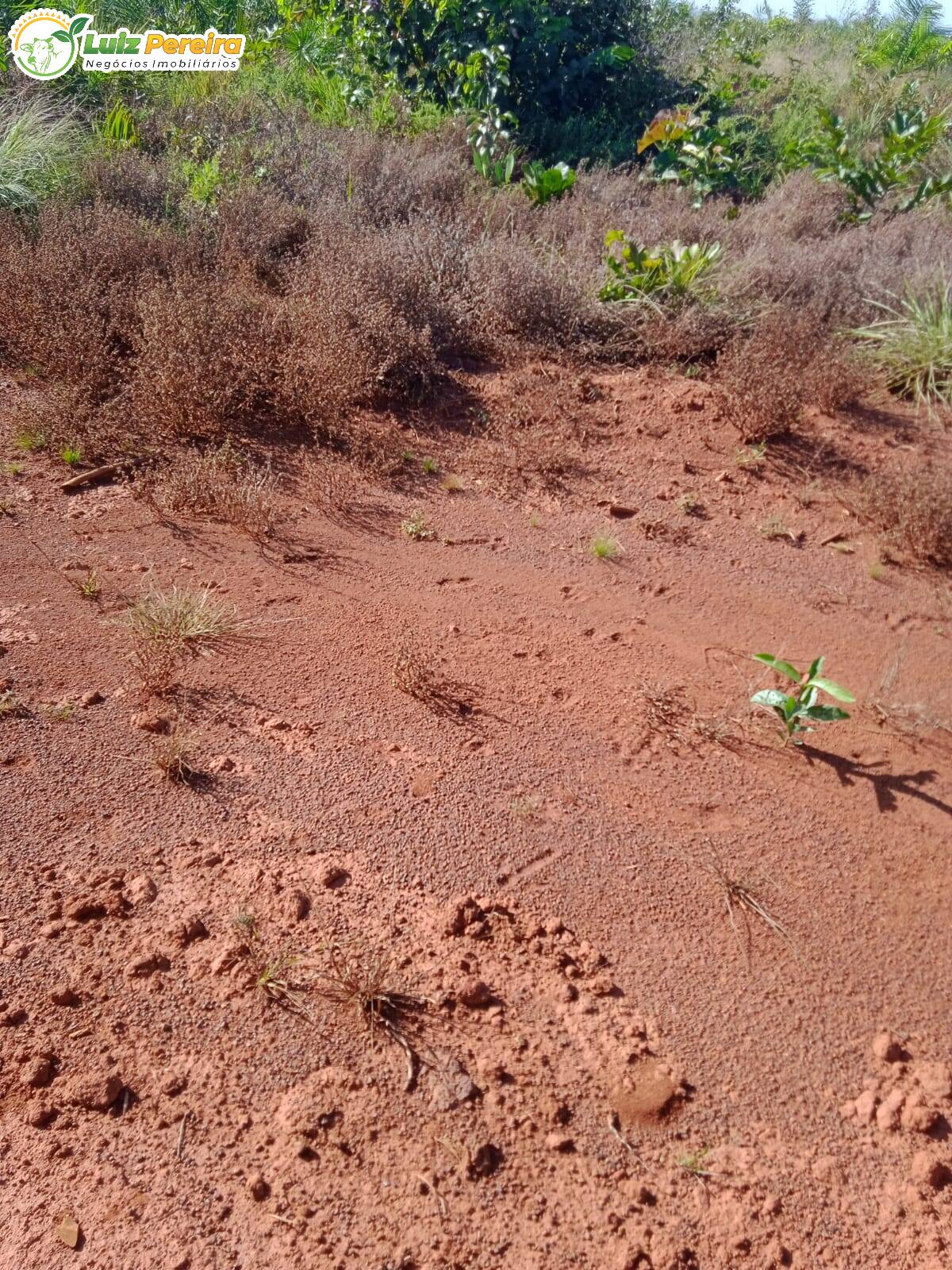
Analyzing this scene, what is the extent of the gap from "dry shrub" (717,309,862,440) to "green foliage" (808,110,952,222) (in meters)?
2.47

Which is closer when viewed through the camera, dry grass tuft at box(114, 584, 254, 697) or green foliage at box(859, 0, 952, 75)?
dry grass tuft at box(114, 584, 254, 697)

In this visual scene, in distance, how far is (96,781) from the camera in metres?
2.82

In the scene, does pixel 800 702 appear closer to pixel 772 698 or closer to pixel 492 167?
pixel 772 698

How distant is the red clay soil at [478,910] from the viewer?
1.97 m

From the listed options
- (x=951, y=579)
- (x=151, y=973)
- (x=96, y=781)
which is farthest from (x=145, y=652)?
(x=951, y=579)

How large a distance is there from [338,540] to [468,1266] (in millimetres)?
2758

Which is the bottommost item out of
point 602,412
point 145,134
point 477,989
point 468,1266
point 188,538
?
point 468,1266

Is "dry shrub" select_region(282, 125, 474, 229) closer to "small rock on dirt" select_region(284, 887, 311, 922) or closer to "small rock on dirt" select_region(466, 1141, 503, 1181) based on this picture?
"small rock on dirt" select_region(284, 887, 311, 922)

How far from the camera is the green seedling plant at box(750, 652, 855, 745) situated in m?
2.98

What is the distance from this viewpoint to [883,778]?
301cm

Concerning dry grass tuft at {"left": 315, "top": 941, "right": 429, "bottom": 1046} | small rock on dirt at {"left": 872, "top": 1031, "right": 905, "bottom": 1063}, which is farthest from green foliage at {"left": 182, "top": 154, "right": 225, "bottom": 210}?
small rock on dirt at {"left": 872, "top": 1031, "right": 905, "bottom": 1063}

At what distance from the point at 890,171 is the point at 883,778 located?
5.90m

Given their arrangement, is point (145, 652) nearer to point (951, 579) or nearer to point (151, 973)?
point (151, 973)

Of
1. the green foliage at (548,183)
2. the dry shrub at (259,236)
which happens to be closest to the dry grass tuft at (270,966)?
the dry shrub at (259,236)
